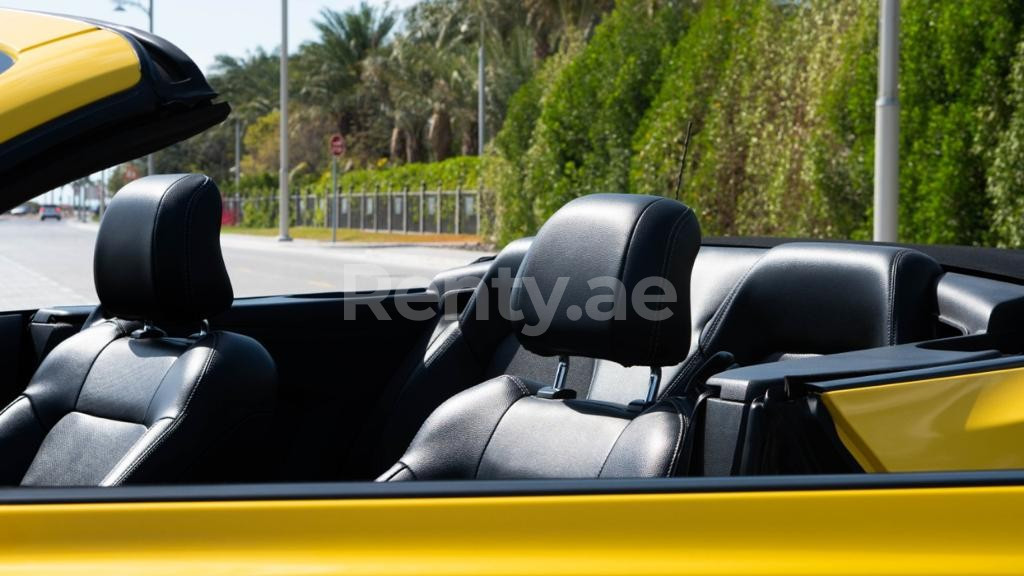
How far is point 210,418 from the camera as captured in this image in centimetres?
282

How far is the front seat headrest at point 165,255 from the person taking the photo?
292 cm

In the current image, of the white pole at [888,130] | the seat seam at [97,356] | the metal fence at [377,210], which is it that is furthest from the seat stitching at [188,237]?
the metal fence at [377,210]

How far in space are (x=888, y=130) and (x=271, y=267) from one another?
43.4 feet

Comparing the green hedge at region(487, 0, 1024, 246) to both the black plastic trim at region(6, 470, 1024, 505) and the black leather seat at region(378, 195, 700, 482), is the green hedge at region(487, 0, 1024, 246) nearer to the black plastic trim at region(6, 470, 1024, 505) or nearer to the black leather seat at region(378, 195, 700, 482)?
the black leather seat at region(378, 195, 700, 482)

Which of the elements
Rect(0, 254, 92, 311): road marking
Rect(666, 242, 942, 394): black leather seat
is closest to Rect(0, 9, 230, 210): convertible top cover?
Rect(666, 242, 942, 394): black leather seat

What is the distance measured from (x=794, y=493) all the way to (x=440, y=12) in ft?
134

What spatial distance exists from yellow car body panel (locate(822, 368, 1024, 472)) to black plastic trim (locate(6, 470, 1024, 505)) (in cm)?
18

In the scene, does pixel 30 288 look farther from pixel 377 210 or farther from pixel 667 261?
pixel 377 210

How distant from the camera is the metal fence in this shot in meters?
35.9

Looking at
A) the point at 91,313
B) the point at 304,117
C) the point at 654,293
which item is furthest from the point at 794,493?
the point at 304,117

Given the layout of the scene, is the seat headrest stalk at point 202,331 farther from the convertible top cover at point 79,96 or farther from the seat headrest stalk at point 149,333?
the convertible top cover at point 79,96

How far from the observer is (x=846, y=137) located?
13461mm

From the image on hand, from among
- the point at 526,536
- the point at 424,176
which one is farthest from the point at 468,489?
the point at 424,176

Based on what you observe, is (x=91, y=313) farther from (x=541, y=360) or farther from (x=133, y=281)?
(x=541, y=360)
